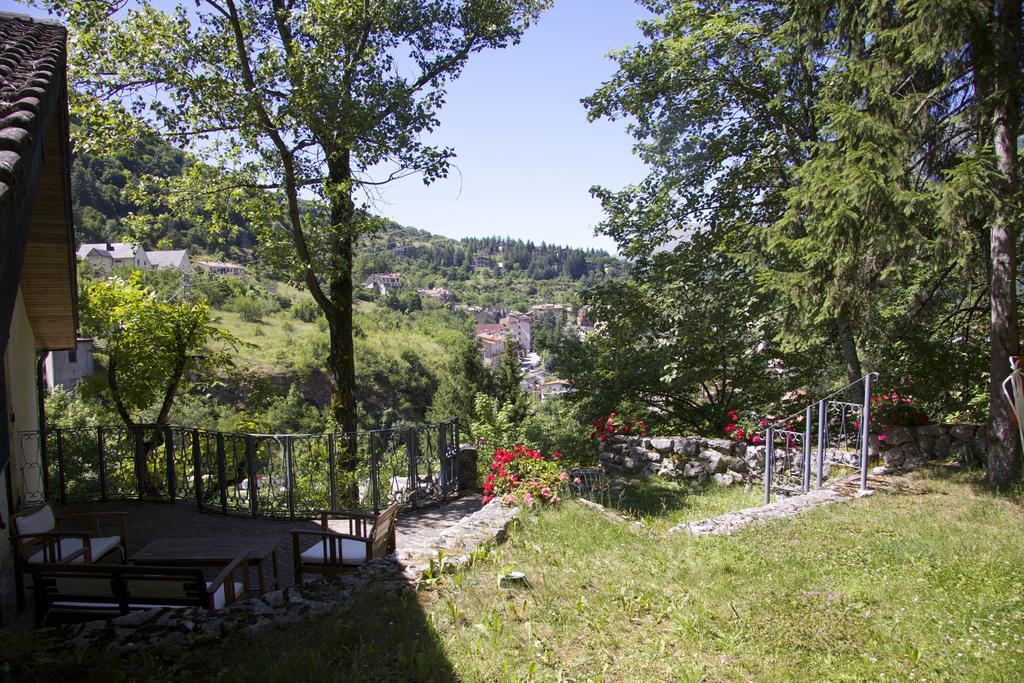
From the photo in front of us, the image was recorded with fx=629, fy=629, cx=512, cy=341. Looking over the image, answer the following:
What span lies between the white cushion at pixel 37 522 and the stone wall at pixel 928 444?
9.82 m

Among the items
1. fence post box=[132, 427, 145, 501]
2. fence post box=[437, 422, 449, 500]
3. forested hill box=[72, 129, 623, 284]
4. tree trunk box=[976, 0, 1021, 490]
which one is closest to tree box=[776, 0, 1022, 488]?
tree trunk box=[976, 0, 1021, 490]

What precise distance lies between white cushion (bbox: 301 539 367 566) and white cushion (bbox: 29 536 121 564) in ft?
6.17

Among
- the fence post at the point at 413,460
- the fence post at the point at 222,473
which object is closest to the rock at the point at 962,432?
the fence post at the point at 413,460

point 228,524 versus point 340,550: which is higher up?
point 340,550

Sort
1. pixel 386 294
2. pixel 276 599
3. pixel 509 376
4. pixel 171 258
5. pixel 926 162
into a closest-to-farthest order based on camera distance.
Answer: pixel 276 599
pixel 926 162
pixel 509 376
pixel 171 258
pixel 386 294

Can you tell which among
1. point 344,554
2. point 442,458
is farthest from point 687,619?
point 442,458

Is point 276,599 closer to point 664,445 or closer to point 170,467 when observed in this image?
point 170,467

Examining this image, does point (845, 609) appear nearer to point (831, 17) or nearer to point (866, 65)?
point (866, 65)

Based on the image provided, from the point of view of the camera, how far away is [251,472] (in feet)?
26.6

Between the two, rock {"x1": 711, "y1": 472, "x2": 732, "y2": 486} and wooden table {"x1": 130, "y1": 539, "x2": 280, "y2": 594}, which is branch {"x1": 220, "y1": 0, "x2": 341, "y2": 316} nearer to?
wooden table {"x1": 130, "y1": 539, "x2": 280, "y2": 594}

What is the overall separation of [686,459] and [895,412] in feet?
10.2

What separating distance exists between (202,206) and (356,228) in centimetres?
274

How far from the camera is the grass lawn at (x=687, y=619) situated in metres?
3.41

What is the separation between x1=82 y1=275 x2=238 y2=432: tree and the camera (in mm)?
11492
